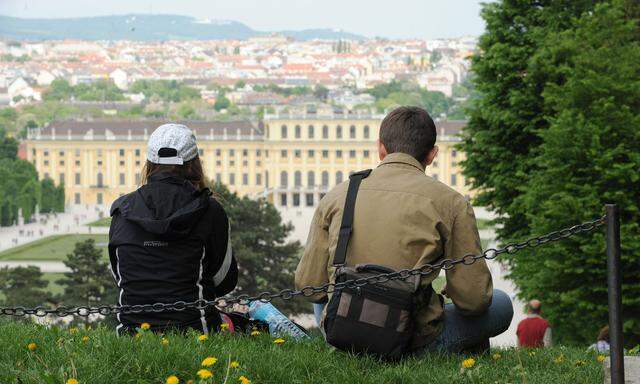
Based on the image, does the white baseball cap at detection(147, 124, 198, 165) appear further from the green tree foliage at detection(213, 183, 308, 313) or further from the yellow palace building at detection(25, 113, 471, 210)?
the yellow palace building at detection(25, 113, 471, 210)

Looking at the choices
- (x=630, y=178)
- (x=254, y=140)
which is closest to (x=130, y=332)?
(x=630, y=178)

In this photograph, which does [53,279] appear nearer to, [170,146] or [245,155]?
[170,146]

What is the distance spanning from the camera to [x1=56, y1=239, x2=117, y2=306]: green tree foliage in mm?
21578

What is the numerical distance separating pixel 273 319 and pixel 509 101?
32.3ft

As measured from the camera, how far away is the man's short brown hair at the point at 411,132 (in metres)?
3.74

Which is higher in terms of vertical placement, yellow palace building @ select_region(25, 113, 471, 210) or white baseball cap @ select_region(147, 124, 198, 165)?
white baseball cap @ select_region(147, 124, 198, 165)

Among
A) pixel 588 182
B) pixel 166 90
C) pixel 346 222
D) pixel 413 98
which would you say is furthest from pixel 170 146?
pixel 166 90

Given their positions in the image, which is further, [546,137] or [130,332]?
[546,137]

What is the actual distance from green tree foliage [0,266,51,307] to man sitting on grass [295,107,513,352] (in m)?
18.4

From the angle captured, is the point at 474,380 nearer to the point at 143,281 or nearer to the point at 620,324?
the point at 620,324

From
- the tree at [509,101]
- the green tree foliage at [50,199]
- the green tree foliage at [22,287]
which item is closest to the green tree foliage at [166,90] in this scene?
the green tree foliage at [50,199]

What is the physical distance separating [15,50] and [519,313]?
16062 centimetres

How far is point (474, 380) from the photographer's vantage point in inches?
139

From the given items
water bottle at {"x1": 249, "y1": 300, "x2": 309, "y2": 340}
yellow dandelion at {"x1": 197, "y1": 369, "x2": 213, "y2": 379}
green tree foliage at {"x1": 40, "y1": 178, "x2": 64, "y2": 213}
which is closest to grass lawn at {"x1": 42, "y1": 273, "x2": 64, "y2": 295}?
green tree foliage at {"x1": 40, "y1": 178, "x2": 64, "y2": 213}
